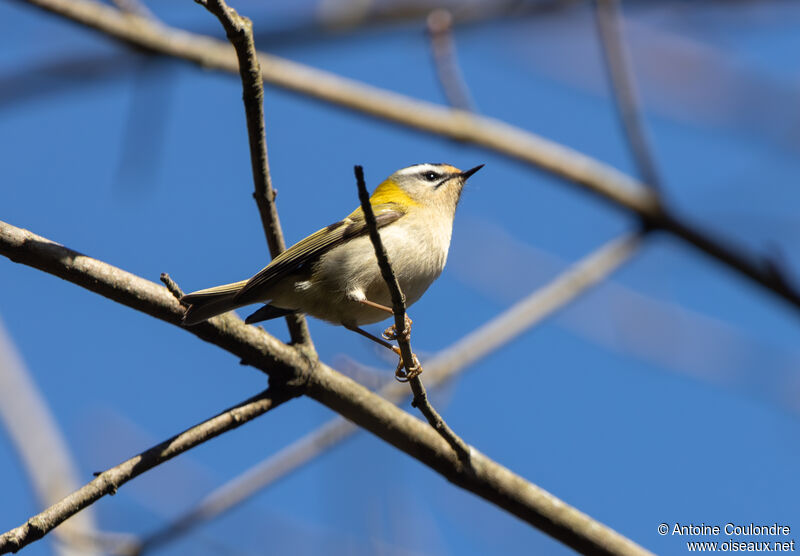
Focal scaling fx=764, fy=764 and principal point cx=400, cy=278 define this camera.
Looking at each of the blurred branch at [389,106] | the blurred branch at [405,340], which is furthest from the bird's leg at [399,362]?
the blurred branch at [389,106]

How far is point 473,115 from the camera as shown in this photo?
3.81 m

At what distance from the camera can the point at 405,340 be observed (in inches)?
83.9

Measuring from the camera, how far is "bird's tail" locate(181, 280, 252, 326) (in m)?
2.21

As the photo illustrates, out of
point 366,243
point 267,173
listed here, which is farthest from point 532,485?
point 267,173

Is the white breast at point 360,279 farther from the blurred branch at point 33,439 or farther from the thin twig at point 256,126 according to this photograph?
the blurred branch at point 33,439

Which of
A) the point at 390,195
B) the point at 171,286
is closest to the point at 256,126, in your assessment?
the point at 171,286

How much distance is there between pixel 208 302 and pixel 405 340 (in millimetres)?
639

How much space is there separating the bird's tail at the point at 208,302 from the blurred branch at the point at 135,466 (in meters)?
0.29

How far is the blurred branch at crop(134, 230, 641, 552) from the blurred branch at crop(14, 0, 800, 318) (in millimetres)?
229

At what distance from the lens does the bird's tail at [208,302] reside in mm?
2205

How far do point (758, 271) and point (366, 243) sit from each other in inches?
64.1

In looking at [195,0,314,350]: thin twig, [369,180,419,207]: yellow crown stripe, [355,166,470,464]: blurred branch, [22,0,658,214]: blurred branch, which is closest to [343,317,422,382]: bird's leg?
[355,166,470,464]: blurred branch

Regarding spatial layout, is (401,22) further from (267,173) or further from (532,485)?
(532,485)

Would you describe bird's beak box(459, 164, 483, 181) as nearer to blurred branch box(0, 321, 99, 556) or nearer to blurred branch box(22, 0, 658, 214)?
blurred branch box(22, 0, 658, 214)
